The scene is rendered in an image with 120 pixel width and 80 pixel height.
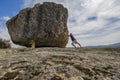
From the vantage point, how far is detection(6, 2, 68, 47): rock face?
26906mm

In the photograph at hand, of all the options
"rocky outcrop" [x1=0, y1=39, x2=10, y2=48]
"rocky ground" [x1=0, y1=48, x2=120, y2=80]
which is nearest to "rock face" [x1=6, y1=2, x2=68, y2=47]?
"rocky outcrop" [x1=0, y1=39, x2=10, y2=48]

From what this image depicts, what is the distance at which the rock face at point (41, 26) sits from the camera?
26906 mm

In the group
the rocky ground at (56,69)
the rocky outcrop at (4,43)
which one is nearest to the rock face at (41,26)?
the rocky outcrop at (4,43)

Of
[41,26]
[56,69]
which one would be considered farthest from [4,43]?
[56,69]

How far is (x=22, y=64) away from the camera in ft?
30.5

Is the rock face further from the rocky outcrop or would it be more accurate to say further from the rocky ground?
the rocky ground

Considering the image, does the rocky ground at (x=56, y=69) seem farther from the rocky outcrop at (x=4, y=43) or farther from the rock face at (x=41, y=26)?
the rocky outcrop at (x=4, y=43)

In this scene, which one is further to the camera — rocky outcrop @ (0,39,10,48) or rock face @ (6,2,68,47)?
rocky outcrop @ (0,39,10,48)

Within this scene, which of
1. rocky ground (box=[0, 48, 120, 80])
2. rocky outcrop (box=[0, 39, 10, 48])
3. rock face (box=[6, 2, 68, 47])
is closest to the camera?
rocky ground (box=[0, 48, 120, 80])

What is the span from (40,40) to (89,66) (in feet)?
59.1

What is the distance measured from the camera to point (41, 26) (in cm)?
2702

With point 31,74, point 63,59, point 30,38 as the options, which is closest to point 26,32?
point 30,38

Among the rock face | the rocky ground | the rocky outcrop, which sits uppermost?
the rock face

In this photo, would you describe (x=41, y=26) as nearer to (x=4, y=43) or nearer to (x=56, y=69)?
(x=4, y=43)
